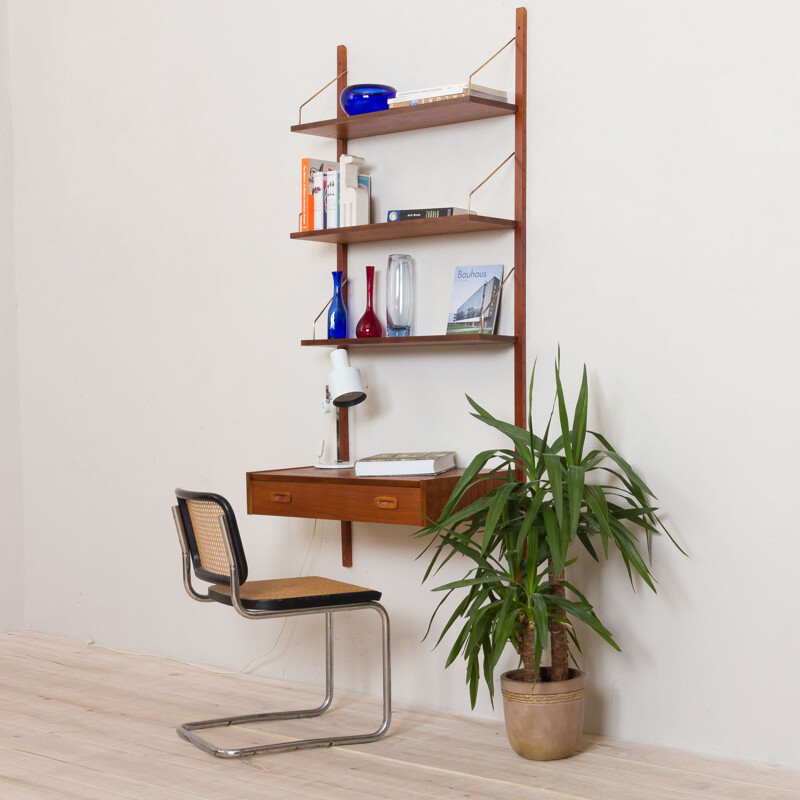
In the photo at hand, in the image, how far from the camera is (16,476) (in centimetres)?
484

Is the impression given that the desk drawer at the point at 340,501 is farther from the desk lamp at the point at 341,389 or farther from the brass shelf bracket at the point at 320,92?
the brass shelf bracket at the point at 320,92

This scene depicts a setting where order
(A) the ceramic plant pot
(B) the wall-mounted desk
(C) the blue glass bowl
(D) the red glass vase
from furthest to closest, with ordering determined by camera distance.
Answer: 1. (D) the red glass vase
2. (C) the blue glass bowl
3. (B) the wall-mounted desk
4. (A) the ceramic plant pot

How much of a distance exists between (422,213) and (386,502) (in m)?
0.89

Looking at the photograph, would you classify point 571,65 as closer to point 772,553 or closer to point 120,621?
point 772,553

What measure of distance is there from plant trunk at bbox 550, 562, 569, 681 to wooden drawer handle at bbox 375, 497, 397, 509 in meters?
0.50

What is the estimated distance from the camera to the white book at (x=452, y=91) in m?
3.17

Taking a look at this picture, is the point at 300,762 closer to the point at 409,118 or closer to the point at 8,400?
the point at 409,118

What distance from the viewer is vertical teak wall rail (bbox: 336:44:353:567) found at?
146 inches

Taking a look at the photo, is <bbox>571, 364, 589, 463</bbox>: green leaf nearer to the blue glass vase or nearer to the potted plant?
the potted plant

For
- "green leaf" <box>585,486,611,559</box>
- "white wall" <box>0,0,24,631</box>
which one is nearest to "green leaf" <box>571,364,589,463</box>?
"green leaf" <box>585,486,611,559</box>

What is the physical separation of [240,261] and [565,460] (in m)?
1.67

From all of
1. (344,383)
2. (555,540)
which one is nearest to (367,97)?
(344,383)

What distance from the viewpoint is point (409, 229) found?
3.38 metres

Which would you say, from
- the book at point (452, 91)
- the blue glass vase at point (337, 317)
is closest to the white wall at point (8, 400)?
the blue glass vase at point (337, 317)
